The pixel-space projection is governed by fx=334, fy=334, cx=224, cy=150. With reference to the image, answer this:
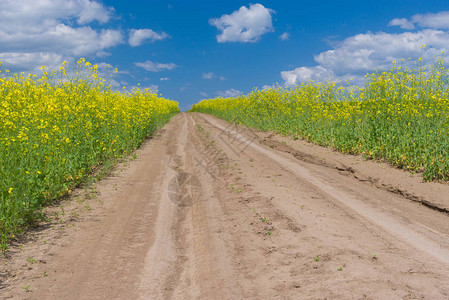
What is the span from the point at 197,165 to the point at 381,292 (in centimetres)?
898

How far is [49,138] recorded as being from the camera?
8.06 metres

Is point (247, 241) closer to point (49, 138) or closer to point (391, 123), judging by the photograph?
point (49, 138)

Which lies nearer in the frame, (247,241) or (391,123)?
(247,241)

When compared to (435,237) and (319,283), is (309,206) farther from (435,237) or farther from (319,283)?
(319,283)

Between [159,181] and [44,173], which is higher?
[44,173]

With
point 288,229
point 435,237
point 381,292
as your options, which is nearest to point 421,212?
point 435,237

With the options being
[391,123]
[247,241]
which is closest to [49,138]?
[247,241]

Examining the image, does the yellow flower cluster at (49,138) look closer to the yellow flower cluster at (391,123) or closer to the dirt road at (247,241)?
the dirt road at (247,241)

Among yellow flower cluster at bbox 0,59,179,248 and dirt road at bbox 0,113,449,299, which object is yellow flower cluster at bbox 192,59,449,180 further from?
yellow flower cluster at bbox 0,59,179,248

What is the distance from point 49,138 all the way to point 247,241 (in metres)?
5.46

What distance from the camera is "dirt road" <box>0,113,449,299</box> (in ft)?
14.3

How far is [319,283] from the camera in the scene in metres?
4.17

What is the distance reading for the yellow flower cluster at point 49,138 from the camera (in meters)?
6.37

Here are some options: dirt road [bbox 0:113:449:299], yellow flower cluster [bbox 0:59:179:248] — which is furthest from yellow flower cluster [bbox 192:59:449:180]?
yellow flower cluster [bbox 0:59:179:248]
